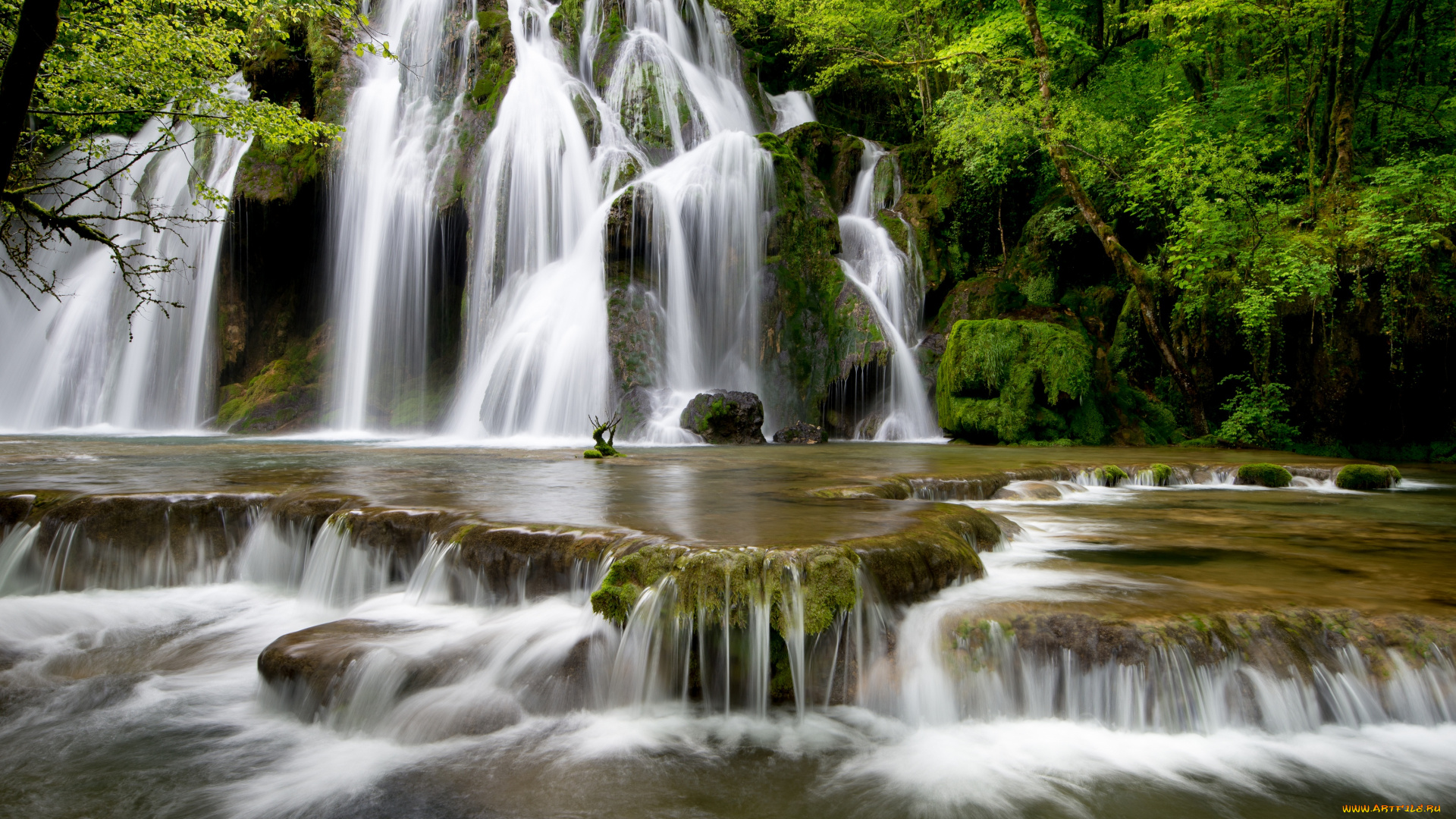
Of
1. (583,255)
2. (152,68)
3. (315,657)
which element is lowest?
(315,657)

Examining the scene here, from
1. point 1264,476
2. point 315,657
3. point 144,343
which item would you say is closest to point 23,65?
point 315,657

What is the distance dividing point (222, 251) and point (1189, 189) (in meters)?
22.8

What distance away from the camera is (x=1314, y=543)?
4.58 meters

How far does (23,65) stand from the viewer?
338 centimetres

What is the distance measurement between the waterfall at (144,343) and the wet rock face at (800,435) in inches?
631

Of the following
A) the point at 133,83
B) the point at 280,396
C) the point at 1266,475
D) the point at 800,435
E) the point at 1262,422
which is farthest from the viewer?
the point at 280,396

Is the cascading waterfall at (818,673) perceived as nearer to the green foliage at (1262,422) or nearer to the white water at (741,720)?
the white water at (741,720)

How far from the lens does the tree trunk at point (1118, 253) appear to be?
12.7 meters

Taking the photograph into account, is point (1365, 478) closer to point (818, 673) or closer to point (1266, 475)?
point (1266, 475)

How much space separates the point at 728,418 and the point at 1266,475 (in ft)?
27.4

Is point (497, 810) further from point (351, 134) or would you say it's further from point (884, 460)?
point (351, 134)

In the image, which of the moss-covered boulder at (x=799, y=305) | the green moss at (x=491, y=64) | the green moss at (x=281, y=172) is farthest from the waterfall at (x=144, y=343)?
the moss-covered boulder at (x=799, y=305)

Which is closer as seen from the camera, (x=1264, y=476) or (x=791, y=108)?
(x=1264, y=476)

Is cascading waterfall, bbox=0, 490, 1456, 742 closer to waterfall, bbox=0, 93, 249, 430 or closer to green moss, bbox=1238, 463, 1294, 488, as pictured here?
green moss, bbox=1238, 463, 1294, 488
